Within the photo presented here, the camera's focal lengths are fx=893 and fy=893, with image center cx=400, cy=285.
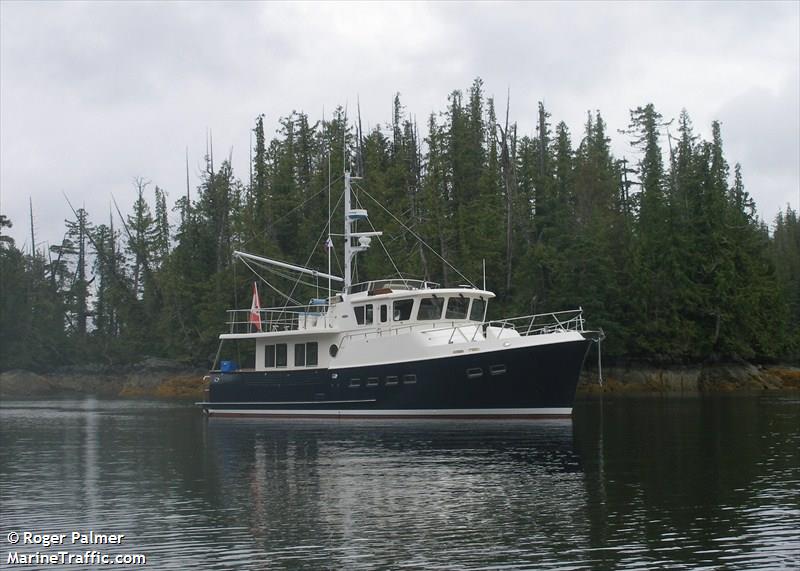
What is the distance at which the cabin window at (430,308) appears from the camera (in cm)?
3316

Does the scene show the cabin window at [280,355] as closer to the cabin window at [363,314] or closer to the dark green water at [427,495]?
the cabin window at [363,314]

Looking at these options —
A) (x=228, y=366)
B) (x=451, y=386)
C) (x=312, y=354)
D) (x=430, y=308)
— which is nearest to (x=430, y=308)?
(x=430, y=308)

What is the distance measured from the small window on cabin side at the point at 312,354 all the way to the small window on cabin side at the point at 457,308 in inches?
215

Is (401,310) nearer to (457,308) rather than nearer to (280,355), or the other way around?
(457,308)

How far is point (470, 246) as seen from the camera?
60094mm

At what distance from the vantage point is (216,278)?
68.7 meters

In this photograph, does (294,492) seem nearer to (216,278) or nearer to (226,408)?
(226,408)

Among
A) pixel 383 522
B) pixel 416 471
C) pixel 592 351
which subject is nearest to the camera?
pixel 383 522

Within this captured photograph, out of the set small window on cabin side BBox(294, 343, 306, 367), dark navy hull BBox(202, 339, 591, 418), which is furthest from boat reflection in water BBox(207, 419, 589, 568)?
small window on cabin side BBox(294, 343, 306, 367)

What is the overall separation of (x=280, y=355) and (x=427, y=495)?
65.2 ft

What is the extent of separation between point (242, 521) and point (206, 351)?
54397 millimetres

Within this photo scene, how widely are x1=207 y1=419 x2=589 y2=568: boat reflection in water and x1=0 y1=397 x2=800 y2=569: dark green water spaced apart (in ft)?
0.19

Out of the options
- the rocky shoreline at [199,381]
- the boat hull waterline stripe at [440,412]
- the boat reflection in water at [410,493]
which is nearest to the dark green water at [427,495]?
the boat reflection in water at [410,493]

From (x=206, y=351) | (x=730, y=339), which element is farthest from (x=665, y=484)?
(x=206, y=351)
